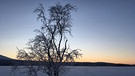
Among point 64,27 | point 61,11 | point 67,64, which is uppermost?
point 61,11

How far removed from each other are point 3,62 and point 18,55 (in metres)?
156

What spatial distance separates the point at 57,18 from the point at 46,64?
3.19 metres

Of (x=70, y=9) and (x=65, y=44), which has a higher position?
(x=70, y=9)

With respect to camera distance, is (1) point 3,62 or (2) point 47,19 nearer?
(2) point 47,19

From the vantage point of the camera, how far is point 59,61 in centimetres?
1597

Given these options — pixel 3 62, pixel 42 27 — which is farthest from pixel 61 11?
pixel 3 62

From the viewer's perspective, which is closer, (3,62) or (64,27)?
(64,27)

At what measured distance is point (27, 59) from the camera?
15906mm

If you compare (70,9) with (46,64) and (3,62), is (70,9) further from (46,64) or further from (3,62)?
(3,62)

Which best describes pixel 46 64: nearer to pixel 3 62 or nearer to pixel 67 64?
pixel 67 64

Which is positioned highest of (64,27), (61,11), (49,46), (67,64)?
(61,11)

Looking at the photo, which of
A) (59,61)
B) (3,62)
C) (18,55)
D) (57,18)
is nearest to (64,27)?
(57,18)

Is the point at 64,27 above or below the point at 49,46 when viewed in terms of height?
above

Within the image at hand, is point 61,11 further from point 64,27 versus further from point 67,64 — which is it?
point 67,64
